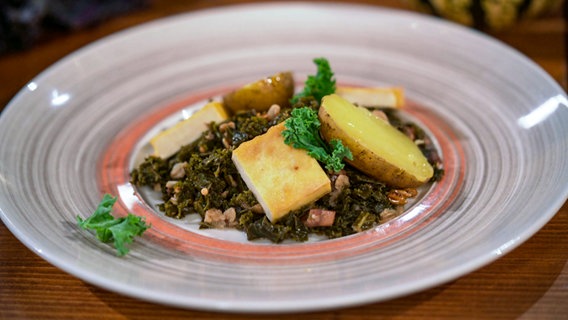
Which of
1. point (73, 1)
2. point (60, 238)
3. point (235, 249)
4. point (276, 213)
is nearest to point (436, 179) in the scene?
point (276, 213)

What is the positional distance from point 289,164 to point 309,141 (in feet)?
0.50

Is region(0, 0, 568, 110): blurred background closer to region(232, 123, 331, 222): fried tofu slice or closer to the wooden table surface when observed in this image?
the wooden table surface

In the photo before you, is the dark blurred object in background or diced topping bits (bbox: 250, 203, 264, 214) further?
the dark blurred object in background

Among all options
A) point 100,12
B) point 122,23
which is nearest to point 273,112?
point 122,23

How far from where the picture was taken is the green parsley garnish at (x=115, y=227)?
2.36 metres

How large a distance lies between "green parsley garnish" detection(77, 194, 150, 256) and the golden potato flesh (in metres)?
0.95

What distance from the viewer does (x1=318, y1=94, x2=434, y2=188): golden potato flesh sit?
8.80 feet

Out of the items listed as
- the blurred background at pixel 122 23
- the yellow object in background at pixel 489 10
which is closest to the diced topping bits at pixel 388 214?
the blurred background at pixel 122 23

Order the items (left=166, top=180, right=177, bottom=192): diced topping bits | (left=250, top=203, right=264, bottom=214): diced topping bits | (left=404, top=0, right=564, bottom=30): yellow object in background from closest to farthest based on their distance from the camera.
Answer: (left=250, top=203, right=264, bottom=214): diced topping bits → (left=166, top=180, right=177, bottom=192): diced topping bits → (left=404, top=0, right=564, bottom=30): yellow object in background

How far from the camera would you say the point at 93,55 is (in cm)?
387

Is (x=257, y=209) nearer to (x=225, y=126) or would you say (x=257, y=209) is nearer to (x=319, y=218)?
(x=319, y=218)

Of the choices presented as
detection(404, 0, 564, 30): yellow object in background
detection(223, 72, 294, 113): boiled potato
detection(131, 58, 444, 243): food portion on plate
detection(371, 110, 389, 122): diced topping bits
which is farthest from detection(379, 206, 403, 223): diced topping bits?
detection(404, 0, 564, 30): yellow object in background

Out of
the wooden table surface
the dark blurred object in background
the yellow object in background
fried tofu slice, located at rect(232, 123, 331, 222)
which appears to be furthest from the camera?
the dark blurred object in background

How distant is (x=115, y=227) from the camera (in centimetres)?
241
